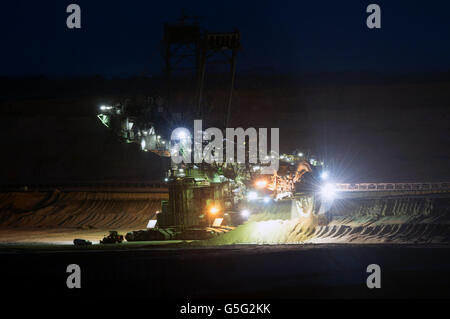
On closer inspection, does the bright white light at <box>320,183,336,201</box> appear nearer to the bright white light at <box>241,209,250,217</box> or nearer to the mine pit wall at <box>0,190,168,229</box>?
the bright white light at <box>241,209,250,217</box>

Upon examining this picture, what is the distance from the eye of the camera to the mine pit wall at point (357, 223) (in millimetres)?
19031

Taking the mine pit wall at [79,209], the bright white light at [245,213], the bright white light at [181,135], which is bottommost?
the mine pit wall at [79,209]

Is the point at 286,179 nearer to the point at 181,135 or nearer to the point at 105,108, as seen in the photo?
the point at 181,135

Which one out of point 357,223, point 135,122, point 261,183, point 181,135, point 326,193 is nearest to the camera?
point 135,122

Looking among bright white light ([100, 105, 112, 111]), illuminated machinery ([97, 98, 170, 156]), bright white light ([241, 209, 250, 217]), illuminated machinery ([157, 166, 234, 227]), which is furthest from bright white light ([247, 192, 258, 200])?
bright white light ([100, 105, 112, 111])

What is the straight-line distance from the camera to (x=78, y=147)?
5516 cm

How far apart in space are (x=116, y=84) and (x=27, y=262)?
70418 mm

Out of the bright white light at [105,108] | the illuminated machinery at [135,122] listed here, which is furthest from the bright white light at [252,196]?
the bright white light at [105,108]

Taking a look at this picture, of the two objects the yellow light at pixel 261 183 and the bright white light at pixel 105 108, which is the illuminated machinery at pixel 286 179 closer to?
the yellow light at pixel 261 183

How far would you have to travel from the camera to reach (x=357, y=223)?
2205 centimetres

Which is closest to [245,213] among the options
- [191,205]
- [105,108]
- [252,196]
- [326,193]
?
[252,196]

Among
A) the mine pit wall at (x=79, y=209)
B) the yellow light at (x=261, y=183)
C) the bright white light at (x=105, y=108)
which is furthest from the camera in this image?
the mine pit wall at (x=79, y=209)

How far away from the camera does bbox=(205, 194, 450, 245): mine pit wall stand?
19.0 m
